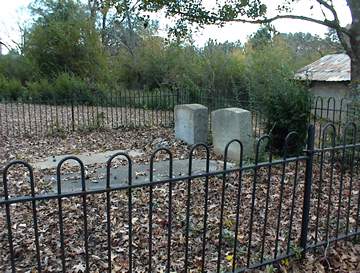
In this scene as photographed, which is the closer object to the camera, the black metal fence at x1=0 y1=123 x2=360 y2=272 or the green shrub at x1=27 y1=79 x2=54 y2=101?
the black metal fence at x1=0 y1=123 x2=360 y2=272

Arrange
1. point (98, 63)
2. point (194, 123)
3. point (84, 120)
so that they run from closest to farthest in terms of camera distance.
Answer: point (194, 123) → point (84, 120) → point (98, 63)

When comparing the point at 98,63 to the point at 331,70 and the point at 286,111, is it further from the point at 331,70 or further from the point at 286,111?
the point at 286,111

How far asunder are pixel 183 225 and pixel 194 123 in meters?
4.18

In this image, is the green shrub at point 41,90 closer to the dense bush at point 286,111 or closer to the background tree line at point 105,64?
the background tree line at point 105,64

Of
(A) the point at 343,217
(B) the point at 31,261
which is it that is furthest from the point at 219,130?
(B) the point at 31,261

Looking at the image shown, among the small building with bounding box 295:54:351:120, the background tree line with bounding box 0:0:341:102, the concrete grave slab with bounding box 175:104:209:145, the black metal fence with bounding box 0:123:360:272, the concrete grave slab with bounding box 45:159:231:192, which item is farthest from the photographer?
the background tree line with bounding box 0:0:341:102

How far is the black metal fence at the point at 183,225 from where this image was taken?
104 inches

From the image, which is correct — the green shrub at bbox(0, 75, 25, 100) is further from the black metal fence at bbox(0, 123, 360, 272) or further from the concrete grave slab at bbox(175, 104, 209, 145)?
the black metal fence at bbox(0, 123, 360, 272)

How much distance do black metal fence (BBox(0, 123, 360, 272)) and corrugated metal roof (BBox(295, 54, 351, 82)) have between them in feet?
33.0

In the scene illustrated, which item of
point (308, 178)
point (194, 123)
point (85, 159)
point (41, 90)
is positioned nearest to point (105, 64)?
point (41, 90)

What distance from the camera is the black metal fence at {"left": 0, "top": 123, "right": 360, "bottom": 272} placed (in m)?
2.65

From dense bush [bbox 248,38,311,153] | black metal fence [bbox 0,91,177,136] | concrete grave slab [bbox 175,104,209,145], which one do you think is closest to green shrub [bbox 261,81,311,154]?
dense bush [bbox 248,38,311,153]

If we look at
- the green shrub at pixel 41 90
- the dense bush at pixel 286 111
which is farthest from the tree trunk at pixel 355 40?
the green shrub at pixel 41 90

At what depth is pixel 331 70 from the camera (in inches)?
610
